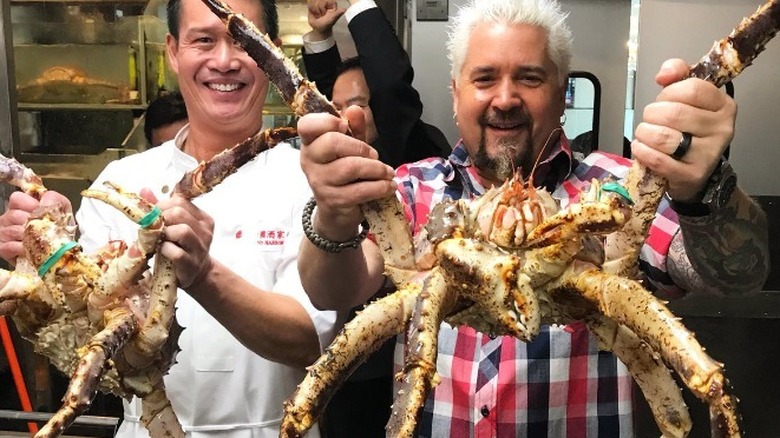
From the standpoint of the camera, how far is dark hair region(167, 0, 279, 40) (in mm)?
1513

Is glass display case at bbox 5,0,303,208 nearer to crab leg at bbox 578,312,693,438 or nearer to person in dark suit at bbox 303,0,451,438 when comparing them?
person in dark suit at bbox 303,0,451,438

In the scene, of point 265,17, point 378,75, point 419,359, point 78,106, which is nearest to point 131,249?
point 419,359

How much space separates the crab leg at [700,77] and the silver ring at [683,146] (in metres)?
0.04

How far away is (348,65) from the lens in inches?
73.7

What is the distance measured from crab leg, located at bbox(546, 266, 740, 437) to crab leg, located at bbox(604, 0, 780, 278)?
0.06m

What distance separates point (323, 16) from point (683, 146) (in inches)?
41.6

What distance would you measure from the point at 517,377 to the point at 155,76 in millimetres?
2167

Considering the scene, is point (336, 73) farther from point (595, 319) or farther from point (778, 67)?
point (778, 67)

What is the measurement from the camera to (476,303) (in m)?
1.01

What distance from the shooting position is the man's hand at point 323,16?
70.5 inches

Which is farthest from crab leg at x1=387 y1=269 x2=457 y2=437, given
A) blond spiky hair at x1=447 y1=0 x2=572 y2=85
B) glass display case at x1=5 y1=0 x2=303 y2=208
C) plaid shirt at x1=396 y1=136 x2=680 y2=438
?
glass display case at x1=5 y1=0 x2=303 y2=208

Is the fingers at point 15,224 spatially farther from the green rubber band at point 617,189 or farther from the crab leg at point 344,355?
the green rubber band at point 617,189

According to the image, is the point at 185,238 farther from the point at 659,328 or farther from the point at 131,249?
the point at 659,328

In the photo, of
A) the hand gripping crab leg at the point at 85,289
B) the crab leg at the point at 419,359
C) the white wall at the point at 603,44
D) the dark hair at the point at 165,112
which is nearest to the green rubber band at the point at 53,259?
the hand gripping crab leg at the point at 85,289
